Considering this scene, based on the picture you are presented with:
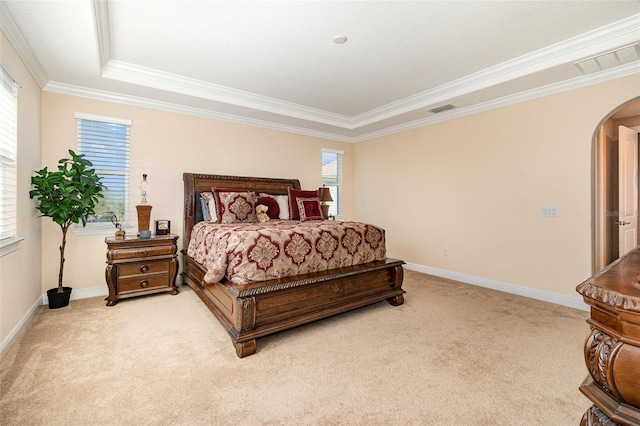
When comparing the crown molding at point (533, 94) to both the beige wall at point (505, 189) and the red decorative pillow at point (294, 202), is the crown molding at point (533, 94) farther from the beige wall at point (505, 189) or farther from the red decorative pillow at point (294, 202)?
the red decorative pillow at point (294, 202)

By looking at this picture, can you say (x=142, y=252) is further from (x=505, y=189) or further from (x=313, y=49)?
(x=505, y=189)

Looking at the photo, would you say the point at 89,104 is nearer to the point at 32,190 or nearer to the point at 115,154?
the point at 115,154

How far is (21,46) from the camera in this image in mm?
2582

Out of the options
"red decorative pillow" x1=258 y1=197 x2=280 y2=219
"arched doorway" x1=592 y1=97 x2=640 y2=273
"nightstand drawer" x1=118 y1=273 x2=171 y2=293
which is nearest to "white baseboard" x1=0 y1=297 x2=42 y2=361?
"nightstand drawer" x1=118 y1=273 x2=171 y2=293

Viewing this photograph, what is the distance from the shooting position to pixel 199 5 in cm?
241

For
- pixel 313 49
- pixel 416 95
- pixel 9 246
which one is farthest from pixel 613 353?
pixel 416 95

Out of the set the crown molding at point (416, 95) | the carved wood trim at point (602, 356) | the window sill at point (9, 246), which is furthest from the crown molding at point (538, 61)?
the window sill at point (9, 246)

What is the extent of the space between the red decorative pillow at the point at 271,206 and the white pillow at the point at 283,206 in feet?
0.23

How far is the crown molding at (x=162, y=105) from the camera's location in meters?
3.55

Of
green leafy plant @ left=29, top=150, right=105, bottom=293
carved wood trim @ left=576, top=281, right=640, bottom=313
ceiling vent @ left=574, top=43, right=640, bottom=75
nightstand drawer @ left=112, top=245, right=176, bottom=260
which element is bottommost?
nightstand drawer @ left=112, top=245, right=176, bottom=260

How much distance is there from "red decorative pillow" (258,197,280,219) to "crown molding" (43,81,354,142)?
141 cm

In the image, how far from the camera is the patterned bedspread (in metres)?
2.52

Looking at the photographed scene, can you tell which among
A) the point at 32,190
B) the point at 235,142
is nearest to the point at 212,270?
the point at 32,190

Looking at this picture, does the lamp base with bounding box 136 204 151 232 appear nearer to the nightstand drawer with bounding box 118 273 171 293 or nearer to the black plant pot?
the nightstand drawer with bounding box 118 273 171 293
